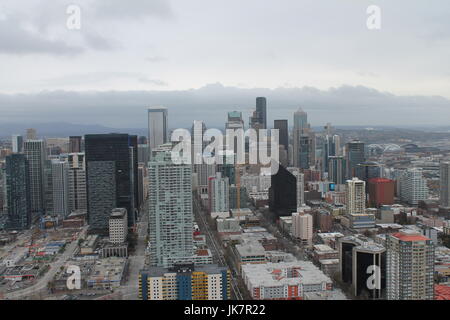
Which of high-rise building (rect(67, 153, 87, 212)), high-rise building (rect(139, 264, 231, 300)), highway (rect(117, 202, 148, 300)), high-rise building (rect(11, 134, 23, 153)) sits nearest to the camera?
high-rise building (rect(139, 264, 231, 300))

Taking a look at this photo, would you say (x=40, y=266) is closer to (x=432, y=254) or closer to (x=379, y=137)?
(x=432, y=254)

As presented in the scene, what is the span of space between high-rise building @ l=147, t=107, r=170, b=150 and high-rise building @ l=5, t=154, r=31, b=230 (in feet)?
9.91

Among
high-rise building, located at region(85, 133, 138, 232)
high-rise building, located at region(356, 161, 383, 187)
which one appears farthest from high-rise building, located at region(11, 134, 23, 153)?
high-rise building, located at region(356, 161, 383, 187)

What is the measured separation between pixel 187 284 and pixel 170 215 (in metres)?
1.56

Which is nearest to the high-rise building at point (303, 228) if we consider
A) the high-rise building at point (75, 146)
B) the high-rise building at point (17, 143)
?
the high-rise building at point (17, 143)

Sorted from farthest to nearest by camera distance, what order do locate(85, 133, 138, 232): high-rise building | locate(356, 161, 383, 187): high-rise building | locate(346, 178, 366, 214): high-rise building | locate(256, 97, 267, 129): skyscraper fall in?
locate(356, 161, 383, 187): high-rise building < locate(256, 97, 267, 129): skyscraper < locate(346, 178, 366, 214): high-rise building < locate(85, 133, 138, 232): high-rise building

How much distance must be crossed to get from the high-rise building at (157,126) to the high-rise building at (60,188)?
2662 millimetres

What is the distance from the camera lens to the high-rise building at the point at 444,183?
981 centimetres

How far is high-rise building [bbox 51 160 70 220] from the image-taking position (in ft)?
36.0

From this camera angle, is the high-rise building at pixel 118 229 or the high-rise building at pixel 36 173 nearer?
the high-rise building at pixel 118 229

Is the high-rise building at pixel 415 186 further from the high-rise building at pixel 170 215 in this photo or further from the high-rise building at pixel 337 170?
the high-rise building at pixel 170 215

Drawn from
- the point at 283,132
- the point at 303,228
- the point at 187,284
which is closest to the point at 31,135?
the point at 303,228

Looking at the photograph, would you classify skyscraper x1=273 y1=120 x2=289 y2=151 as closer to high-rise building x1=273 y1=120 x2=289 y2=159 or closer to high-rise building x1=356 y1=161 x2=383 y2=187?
high-rise building x1=273 y1=120 x2=289 y2=159
